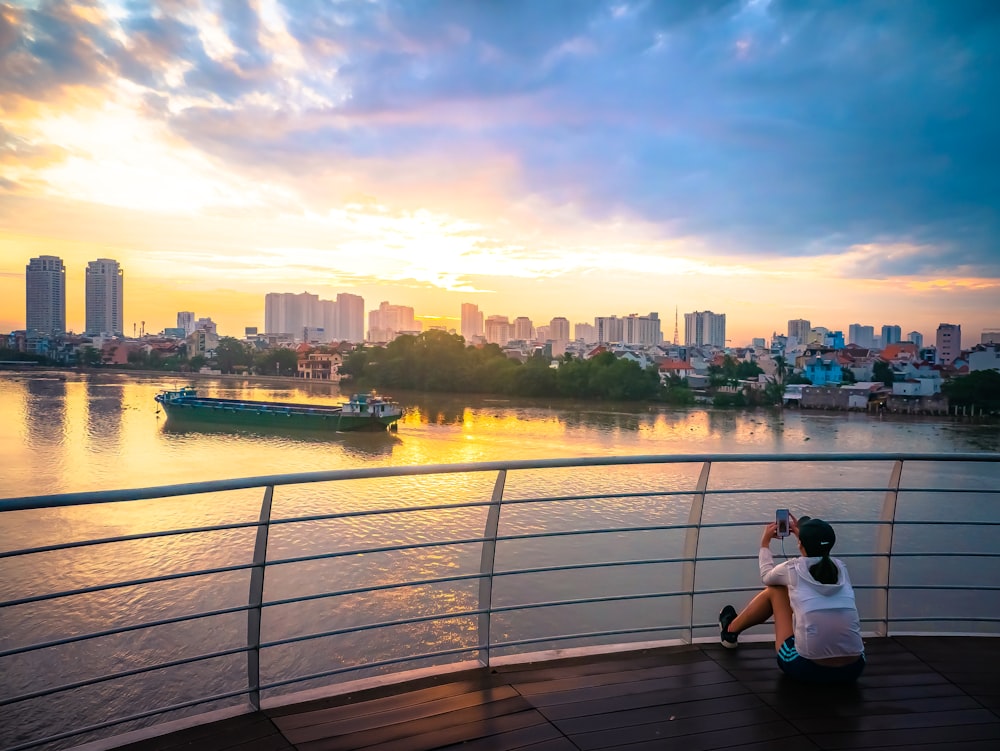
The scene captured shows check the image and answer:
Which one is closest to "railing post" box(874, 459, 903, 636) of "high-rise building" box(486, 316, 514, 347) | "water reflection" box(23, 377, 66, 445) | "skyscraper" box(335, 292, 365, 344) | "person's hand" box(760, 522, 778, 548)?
Result: "person's hand" box(760, 522, 778, 548)

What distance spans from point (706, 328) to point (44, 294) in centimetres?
6242

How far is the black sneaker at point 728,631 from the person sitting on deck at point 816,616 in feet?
0.45

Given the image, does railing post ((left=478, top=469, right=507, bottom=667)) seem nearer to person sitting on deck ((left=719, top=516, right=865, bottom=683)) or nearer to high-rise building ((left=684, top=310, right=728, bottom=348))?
person sitting on deck ((left=719, top=516, right=865, bottom=683))

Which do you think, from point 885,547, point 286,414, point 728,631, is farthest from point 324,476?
point 286,414

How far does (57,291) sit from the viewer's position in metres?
51.1

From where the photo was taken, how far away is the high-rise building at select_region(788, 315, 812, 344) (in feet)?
174

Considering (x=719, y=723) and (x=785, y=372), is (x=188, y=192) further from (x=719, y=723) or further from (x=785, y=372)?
(x=719, y=723)

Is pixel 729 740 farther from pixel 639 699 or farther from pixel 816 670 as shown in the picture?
pixel 816 670

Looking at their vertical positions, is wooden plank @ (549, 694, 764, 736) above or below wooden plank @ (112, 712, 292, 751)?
below

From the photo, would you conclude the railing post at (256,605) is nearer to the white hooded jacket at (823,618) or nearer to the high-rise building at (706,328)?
the white hooded jacket at (823,618)

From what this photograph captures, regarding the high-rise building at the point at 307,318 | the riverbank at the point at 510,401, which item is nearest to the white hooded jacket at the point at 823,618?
the riverbank at the point at 510,401

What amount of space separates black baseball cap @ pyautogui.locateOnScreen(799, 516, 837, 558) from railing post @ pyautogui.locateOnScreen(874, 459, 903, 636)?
1.03ft

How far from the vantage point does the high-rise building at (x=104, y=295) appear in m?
54.8

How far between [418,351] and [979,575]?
31.2 metres
